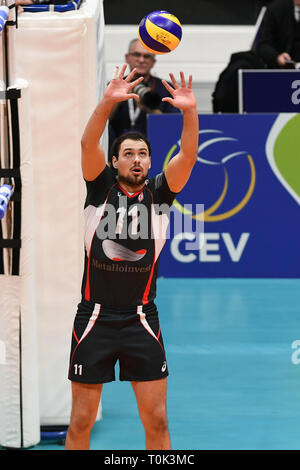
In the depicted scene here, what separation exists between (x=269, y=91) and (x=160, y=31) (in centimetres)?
574

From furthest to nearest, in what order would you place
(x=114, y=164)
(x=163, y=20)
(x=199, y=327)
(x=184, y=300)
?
(x=184, y=300) → (x=199, y=327) → (x=163, y=20) → (x=114, y=164)

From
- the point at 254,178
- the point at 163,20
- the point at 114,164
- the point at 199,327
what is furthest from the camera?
the point at 254,178

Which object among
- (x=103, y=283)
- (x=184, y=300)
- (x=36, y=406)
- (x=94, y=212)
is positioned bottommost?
(x=184, y=300)

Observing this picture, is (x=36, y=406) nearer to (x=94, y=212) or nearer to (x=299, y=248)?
(x=94, y=212)

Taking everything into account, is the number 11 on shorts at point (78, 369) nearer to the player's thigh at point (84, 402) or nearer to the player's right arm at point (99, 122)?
the player's thigh at point (84, 402)

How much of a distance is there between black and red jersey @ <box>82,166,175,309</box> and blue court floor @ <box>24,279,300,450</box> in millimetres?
1263

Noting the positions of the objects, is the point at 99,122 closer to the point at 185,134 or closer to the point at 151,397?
the point at 185,134

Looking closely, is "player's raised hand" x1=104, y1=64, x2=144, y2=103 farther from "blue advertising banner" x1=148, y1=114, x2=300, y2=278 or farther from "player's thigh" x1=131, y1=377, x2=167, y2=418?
"blue advertising banner" x1=148, y1=114, x2=300, y2=278

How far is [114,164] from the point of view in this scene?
4.46 meters

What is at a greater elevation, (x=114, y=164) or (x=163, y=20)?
(x=163, y=20)

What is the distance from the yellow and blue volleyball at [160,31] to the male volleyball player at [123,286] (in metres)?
0.75

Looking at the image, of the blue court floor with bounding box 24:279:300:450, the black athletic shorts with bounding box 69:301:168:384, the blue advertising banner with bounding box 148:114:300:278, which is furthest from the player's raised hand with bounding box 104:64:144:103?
the blue advertising banner with bounding box 148:114:300:278

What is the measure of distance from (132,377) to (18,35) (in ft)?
6.96
